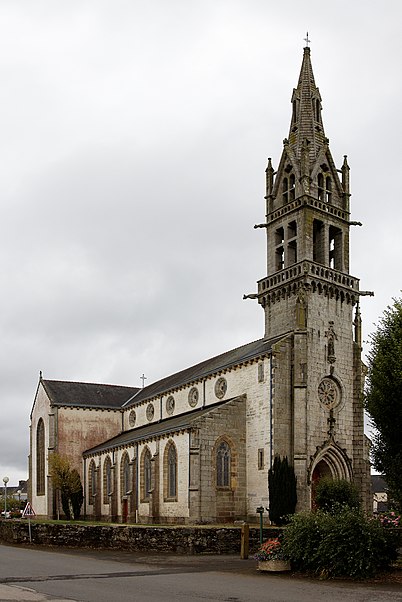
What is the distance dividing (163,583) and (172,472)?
28.2 meters

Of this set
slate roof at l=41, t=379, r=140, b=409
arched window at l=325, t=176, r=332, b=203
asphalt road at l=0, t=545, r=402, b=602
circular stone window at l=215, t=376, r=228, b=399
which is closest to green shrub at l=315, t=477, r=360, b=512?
circular stone window at l=215, t=376, r=228, b=399

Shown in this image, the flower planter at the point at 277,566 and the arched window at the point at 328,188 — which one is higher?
the arched window at the point at 328,188

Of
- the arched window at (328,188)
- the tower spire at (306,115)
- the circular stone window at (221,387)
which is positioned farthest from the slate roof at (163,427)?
the tower spire at (306,115)

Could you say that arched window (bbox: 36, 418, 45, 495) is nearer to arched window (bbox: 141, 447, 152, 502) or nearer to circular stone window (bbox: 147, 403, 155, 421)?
circular stone window (bbox: 147, 403, 155, 421)

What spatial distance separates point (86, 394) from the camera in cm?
7275

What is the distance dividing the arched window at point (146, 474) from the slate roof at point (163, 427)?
1.30 metres

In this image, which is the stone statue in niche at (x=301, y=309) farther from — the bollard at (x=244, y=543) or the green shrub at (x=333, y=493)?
the bollard at (x=244, y=543)

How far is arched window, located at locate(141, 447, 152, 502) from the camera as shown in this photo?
2053 inches

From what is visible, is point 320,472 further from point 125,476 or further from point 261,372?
point 125,476

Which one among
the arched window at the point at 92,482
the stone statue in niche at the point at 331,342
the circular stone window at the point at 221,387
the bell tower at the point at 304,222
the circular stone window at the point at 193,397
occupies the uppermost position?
the bell tower at the point at 304,222

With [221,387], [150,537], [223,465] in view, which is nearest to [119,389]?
[221,387]

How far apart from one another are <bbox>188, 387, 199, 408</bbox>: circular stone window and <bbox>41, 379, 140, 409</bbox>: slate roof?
60.1 ft

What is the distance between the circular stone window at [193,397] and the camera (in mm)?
54497

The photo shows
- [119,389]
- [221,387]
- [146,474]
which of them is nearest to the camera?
[221,387]
